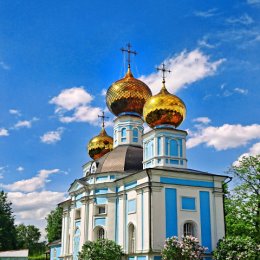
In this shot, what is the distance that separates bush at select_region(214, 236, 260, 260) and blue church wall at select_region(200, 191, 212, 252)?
30.2 inches

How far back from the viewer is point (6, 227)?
120 ft

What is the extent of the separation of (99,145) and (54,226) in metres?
15.5

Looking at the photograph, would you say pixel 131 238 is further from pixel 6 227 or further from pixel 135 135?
pixel 6 227

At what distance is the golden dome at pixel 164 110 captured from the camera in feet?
63.7

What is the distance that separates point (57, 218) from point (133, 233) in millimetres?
22832

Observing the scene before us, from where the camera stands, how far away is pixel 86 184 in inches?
806

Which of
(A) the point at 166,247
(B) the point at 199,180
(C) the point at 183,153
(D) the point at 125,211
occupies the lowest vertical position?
(A) the point at 166,247

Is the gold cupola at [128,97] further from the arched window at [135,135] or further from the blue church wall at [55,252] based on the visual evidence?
the blue church wall at [55,252]

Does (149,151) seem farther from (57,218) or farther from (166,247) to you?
(57,218)

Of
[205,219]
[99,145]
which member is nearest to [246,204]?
[205,219]

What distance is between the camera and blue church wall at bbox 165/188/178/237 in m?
16.8

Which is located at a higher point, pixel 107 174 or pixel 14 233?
pixel 107 174

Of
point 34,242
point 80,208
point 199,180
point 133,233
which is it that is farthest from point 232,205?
point 34,242

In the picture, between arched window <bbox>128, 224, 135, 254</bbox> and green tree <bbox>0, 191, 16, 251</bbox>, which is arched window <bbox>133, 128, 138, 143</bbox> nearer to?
arched window <bbox>128, 224, 135, 254</bbox>
